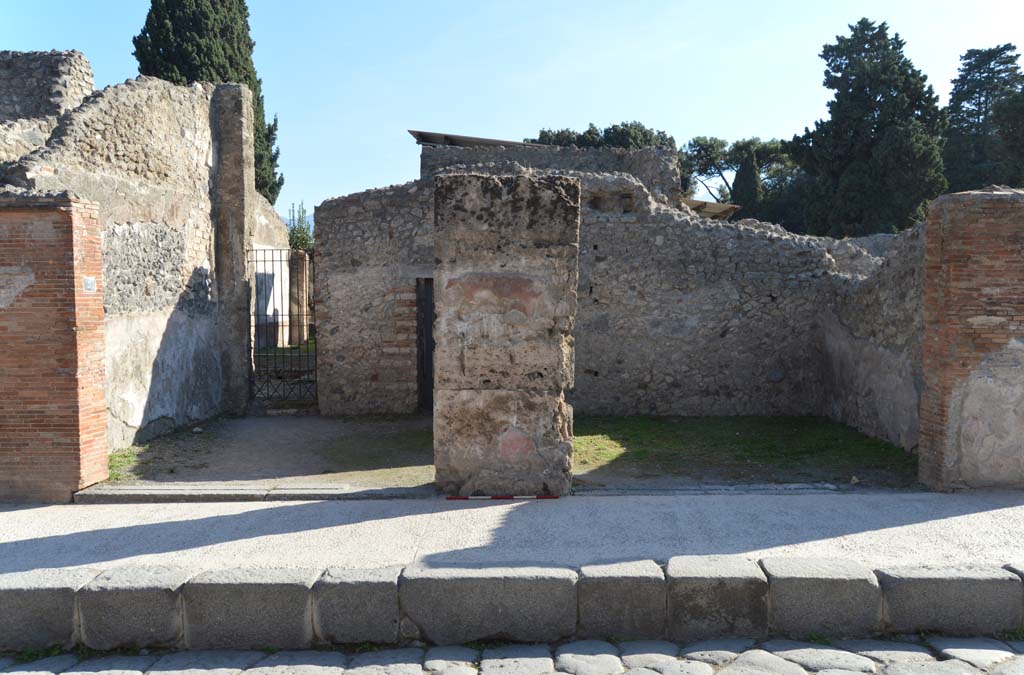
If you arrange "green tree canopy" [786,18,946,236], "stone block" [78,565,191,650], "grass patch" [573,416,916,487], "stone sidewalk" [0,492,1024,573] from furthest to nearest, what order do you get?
"green tree canopy" [786,18,946,236]
"grass patch" [573,416,916,487]
"stone sidewalk" [0,492,1024,573]
"stone block" [78,565,191,650]

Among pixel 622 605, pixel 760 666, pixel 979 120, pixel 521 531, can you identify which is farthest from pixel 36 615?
pixel 979 120

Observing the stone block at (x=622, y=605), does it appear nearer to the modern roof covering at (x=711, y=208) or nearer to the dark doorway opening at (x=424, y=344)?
the dark doorway opening at (x=424, y=344)

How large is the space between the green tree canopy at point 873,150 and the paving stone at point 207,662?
22.7m

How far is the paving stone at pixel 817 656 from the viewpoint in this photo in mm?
3141

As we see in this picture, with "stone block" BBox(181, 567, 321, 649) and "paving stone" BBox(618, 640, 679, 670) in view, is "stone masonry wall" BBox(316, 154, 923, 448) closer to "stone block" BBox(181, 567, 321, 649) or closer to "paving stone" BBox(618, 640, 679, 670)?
"paving stone" BBox(618, 640, 679, 670)

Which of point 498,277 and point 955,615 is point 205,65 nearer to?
point 498,277

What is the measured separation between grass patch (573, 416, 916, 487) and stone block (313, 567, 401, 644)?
3154 mm

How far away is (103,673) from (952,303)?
217 inches

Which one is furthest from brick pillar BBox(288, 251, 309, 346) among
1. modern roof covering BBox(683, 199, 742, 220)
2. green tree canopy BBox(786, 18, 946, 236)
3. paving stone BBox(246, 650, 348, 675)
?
green tree canopy BBox(786, 18, 946, 236)

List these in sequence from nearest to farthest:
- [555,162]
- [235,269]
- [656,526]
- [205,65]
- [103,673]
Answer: [103,673] < [656,526] < [235,269] < [555,162] < [205,65]

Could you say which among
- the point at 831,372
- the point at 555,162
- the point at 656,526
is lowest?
the point at 656,526

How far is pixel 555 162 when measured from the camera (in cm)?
1374

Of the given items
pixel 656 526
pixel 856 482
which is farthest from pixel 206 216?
pixel 856 482

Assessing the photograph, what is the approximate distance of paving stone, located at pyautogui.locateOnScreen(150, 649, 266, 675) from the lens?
3205 mm
